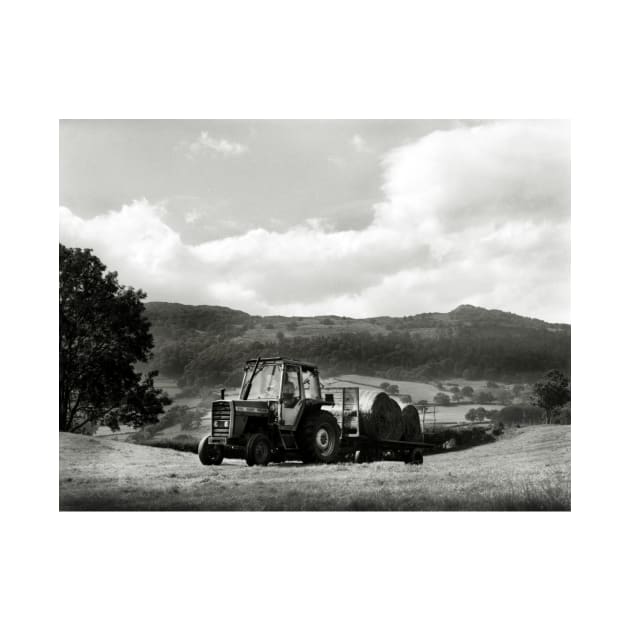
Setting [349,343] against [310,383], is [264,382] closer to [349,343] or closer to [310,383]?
[310,383]

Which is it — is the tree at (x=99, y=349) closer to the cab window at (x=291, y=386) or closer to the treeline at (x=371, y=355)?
the treeline at (x=371, y=355)

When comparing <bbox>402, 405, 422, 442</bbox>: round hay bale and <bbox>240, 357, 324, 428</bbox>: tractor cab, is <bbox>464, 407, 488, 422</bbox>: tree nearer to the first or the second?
<bbox>402, 405, 422, 442</bbox>: round hay bale

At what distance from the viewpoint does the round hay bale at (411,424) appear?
13.8 metres

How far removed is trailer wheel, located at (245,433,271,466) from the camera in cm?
1226

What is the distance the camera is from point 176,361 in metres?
13.6

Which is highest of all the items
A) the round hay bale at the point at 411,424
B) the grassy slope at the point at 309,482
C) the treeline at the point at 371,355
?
the treeline at the point at 371,355

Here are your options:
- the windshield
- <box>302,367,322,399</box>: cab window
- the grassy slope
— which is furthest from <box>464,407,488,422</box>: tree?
the windshield

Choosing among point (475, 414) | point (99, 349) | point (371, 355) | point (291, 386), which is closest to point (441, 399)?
point (475, 414)

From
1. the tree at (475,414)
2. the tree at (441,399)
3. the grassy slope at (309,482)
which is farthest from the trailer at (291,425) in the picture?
the tree at (475,414)

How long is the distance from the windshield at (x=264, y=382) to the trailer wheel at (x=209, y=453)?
0.99 m

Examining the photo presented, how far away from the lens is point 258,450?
12398mm

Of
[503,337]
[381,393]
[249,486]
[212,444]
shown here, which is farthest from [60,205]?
[503,337]

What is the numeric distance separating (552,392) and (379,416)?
121 inches

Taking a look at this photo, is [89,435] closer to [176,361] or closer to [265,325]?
[176,361]
